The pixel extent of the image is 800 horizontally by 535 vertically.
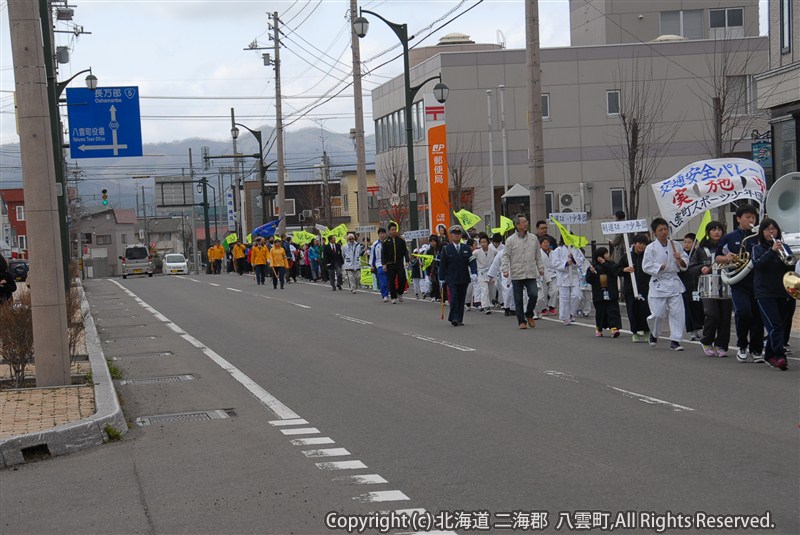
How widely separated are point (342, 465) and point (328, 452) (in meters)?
0.55

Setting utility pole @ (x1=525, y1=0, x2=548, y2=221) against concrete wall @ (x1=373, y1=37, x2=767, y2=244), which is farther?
concrete wall @ (x1=373, y1=37, x2=767, y2=244)

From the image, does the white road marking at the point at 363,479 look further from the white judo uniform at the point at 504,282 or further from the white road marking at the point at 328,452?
the white judo uniform at the point at 504,282

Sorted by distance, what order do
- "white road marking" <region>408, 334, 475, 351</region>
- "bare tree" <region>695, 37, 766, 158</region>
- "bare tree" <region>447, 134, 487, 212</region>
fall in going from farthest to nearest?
"bare tree" <region>447, 134, 487, 212</region> < "bare tree" <region>695, 37, 766, 158</region> < "white road marking" <region>408, 334, 475, 351</region>

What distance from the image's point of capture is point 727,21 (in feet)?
174

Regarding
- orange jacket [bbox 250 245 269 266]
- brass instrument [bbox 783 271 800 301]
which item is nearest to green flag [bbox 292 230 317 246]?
orange jacket [bbox 250 245 269 266]

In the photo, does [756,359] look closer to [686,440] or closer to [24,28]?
[686,440]

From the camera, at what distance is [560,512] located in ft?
21.3

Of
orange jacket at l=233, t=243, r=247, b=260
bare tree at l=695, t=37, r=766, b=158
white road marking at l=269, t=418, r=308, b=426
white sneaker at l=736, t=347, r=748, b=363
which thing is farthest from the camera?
orange jacket at l=233, t=243, r=247, b=260

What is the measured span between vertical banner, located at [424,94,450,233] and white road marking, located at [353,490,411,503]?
84.4ft

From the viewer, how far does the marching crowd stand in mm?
12586

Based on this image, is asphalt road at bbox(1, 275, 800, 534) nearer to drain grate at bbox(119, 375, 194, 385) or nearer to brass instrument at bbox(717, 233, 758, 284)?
drain grate at bbox(119, 375, 194, 385)

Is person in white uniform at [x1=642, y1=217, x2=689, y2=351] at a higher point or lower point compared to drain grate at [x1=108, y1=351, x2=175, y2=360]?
higher

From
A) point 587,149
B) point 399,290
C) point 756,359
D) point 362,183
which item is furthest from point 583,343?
point 587,149

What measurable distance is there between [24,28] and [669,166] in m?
42.5
